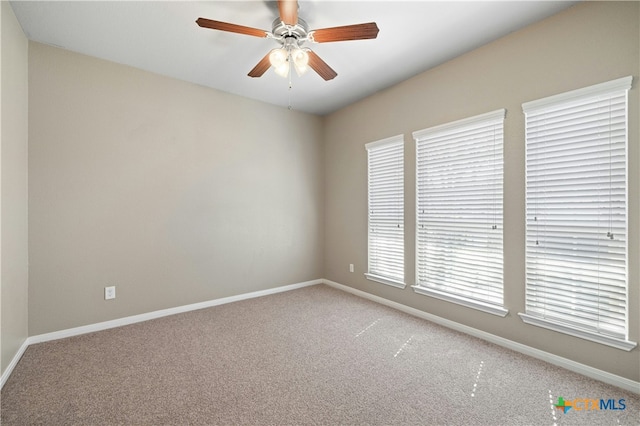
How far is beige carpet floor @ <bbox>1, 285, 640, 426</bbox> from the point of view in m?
1.73

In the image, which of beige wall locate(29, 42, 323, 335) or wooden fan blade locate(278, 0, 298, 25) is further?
beige wall locate(29, 42, 323, 335)

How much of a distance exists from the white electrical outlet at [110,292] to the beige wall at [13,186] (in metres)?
0.58

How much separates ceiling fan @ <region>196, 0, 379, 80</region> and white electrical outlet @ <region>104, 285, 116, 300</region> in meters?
2.60

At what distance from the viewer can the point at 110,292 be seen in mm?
3006

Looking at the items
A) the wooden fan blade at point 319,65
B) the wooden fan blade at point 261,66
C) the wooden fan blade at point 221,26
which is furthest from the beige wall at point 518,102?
the wooden fan blade at point 221,26

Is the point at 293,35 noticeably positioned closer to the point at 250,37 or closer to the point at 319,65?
the point at 319,65

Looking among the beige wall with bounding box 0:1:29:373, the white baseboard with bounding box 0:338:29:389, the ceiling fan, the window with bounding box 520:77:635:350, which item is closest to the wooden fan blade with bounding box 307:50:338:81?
the ceiling fan

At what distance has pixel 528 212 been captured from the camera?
2.44 m

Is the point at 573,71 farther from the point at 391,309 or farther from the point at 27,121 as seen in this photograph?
the point at 27,121

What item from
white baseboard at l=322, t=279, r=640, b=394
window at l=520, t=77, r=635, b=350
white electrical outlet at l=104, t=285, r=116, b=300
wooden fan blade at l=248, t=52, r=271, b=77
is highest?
wooden fan blade at l=248, t=52, r=271, b=77

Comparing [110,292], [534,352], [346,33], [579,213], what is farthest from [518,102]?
[110,292]

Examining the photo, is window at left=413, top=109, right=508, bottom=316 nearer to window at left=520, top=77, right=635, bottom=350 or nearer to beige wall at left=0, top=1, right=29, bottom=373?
window at left=520, top=77, right=635, bottom=350

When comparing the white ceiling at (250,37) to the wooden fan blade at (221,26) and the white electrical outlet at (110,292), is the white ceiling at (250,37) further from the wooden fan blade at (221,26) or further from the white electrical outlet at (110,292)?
the white electrical outlet at (110,292)

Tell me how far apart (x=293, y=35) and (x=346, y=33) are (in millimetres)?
503
